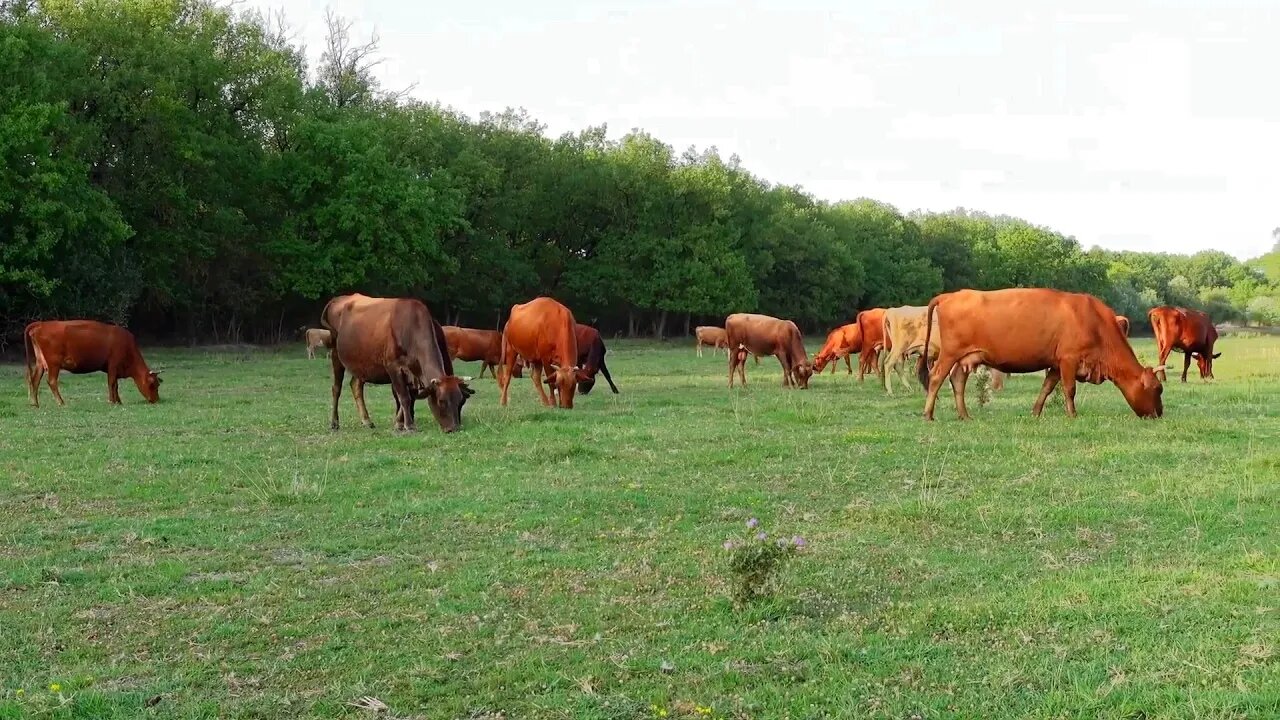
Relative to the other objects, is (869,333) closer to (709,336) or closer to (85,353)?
(709,336)

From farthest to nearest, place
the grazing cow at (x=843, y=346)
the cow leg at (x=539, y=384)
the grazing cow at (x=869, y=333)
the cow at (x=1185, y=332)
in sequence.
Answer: the grazing cow at (x=843, y=346)
the grazing cow at (x=869, y=333)
the cow at (x=1185, y=332)
the cow leg at (x=539, y=384)

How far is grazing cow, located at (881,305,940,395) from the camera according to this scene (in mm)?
25547

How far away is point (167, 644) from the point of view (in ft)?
19.9

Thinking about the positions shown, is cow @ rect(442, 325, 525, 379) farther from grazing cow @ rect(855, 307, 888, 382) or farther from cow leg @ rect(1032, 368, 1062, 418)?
cow leg @ rect(1032, 368, 1062, 418)

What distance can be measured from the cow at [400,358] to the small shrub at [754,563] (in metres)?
9.55

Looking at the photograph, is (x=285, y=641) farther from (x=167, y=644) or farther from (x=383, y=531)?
(x=383, y=531)

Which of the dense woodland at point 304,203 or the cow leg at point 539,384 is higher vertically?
the dense woodland at point 304,203

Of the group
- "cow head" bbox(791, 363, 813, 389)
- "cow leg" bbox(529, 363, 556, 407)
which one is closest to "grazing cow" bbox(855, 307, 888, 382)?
"cow head" bbox(791, 363, 813, 389)

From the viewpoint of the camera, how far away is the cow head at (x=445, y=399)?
15.6 metres

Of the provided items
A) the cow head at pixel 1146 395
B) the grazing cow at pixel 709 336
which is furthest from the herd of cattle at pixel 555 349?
the grazing cow at pixel 709 336

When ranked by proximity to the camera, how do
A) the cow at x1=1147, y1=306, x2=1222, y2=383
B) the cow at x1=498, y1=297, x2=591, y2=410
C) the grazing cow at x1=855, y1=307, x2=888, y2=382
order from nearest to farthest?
1. the cow at x1=498, y1=297, x2=591, y2=410
2. the cow at x1=1147, y1=306, x2=1222, y2=383
3. the grazing cow at x1=855, y1=307, x2=888, y2=382

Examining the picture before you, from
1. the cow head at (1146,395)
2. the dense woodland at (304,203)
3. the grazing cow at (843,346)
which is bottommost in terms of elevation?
the cow head at (1146,395)

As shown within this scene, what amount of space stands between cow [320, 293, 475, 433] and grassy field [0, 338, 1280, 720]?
598mm

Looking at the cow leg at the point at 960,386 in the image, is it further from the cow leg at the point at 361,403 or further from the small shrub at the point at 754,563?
the small shrub at the point at 754,563
